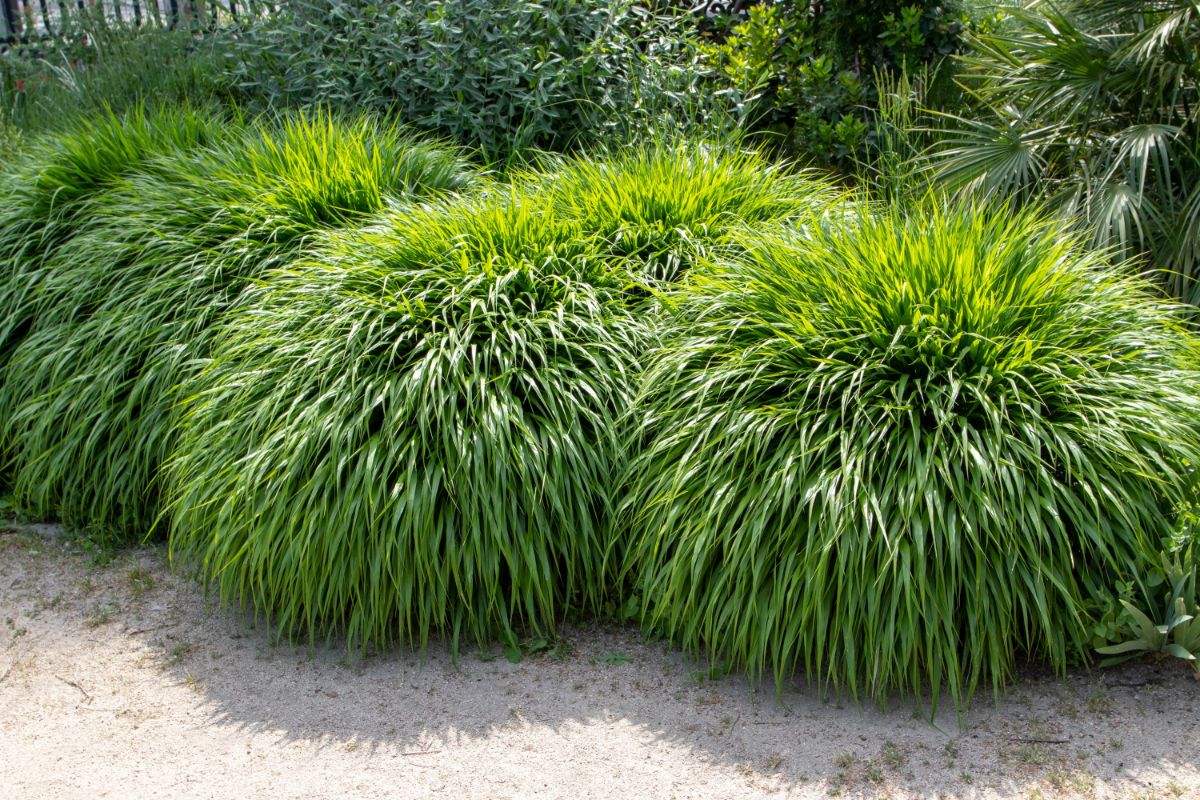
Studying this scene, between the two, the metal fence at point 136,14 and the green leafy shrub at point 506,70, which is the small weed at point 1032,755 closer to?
the green leafy shrub at point 506,70

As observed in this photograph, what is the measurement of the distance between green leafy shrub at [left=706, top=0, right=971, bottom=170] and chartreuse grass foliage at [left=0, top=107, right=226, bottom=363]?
2968 millimetres

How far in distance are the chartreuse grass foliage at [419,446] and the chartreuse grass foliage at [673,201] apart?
266 millimetres

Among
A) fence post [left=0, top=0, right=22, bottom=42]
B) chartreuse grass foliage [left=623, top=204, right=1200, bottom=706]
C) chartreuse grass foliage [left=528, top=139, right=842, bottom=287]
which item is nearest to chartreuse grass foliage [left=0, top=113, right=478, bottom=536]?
chartreuse grass foliage [left=528, top=139, right=842, bottom=287]

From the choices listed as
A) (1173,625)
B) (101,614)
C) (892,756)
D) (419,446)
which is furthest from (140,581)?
(1173,625)

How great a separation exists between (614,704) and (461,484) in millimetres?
880

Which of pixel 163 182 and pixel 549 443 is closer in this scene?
pixel 549 443

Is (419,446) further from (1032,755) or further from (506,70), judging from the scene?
(506,70)

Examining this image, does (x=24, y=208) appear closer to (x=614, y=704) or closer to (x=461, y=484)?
(x=461, y=484)

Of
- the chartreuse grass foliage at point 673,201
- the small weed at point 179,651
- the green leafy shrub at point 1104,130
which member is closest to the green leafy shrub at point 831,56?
the green leafy shrub at point 1104,130

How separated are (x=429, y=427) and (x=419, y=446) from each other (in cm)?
9

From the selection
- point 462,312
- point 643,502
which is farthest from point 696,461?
point 462,312

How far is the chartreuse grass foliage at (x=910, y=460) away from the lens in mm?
3377

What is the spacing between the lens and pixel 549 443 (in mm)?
3955

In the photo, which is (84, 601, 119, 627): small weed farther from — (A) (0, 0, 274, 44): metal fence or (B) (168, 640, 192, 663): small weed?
(A) (0, 0, 274, 44): metal fence
